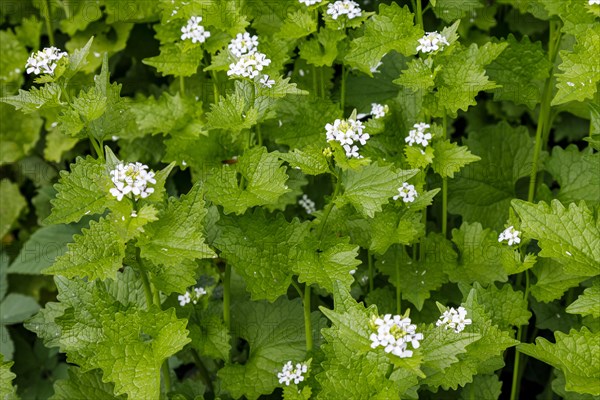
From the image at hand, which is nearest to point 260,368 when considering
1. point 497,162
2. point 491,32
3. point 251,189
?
point 251,189

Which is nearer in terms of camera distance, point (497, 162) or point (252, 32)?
point (497, 162)

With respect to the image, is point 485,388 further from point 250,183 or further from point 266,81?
point 266,81

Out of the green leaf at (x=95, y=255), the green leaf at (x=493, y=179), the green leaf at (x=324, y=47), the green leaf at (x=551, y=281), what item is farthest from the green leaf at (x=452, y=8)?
the green leaf at (x=95, y=255)

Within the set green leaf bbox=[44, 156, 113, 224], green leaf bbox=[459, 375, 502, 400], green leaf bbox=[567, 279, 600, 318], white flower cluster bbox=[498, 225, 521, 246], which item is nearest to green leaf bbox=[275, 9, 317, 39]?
green leaf bbox=[44, 156, 113, 224]

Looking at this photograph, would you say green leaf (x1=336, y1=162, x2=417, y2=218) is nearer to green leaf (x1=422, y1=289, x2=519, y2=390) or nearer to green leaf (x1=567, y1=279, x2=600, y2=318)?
green leaf (x1=422, y1=289, x2=519, y2=390)

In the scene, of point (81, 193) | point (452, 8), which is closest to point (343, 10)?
point (452, 8)

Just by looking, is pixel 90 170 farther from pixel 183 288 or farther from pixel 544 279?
pixel 544 279
